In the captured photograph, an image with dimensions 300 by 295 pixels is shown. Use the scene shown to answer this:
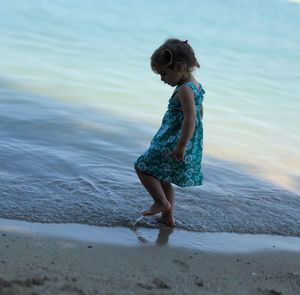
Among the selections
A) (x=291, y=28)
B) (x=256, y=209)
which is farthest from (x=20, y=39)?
(x=291, y=28)

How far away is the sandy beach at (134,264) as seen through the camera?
2885mm

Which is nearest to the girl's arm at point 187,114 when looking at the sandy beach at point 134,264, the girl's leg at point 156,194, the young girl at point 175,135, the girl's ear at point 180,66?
the young girl at point 175,135

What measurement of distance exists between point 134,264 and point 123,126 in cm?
365

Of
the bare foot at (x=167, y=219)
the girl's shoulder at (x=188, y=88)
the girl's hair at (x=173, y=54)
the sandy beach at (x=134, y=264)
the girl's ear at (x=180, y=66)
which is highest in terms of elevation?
the girl's hair at (x=173, y=54)

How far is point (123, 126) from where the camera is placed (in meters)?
6.96

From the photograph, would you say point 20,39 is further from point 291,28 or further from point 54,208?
point 291,28

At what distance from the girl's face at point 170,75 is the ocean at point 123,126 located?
37.4 inches

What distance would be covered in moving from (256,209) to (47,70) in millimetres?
5542

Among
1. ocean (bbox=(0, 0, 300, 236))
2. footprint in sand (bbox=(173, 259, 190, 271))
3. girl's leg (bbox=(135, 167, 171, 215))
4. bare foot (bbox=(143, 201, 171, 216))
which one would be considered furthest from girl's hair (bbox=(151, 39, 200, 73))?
footprint in sand (bbox=(173, 259, 190, 271))

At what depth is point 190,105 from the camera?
154 inches

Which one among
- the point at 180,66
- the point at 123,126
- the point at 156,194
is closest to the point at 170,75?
the point at 180,66

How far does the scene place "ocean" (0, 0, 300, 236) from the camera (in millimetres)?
4531

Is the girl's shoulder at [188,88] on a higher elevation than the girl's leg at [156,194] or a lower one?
higher

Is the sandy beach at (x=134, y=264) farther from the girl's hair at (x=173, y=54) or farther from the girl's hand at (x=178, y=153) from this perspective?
the girl's hair at (x=173, y=54)
